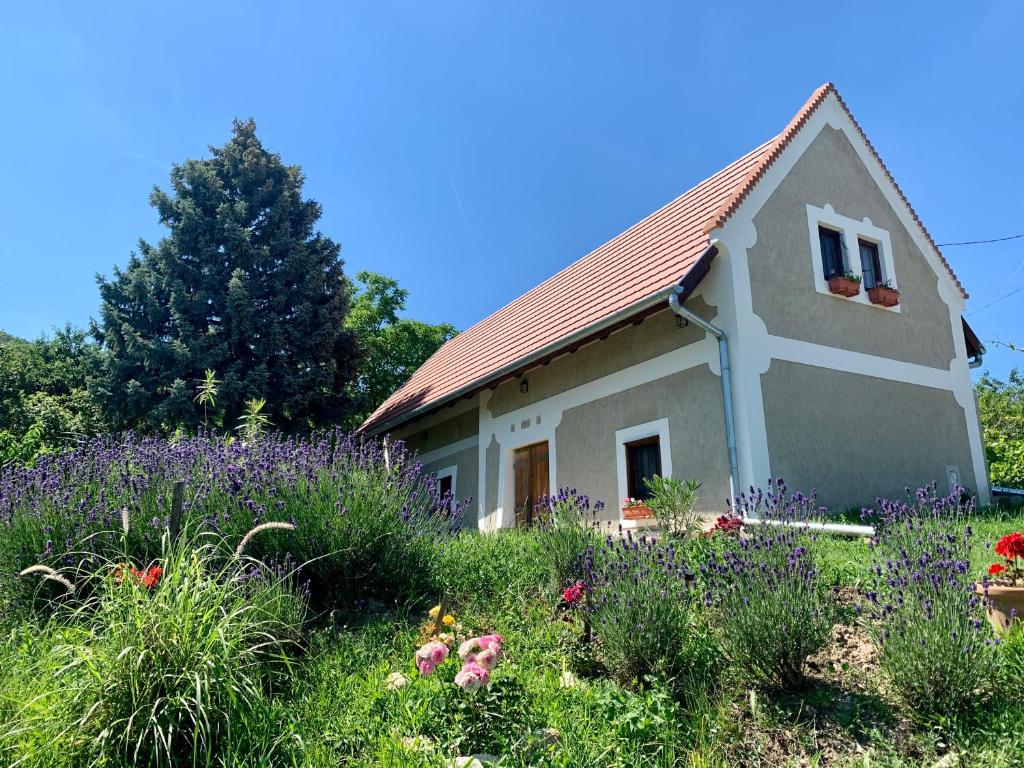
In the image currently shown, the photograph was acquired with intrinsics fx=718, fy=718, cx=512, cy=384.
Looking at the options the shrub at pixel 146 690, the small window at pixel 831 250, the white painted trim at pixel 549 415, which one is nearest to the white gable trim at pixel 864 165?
the small window at pixel 831 250

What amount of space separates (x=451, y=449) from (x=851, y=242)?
7716 mm

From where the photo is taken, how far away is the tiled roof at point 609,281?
9094 mm

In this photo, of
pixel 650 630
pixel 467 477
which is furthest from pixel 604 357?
pixel 650 630

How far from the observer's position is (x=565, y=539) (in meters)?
5.44

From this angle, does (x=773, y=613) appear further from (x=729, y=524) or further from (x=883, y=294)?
(x=883, y=294)

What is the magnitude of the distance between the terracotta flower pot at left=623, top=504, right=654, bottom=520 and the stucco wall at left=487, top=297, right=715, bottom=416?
195 centimetres

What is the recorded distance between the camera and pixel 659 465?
361 inches

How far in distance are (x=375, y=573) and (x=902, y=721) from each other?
3.39 meters

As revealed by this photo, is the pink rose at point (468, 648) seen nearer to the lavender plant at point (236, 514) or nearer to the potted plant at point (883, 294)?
the lavender plant at point (236, 514)

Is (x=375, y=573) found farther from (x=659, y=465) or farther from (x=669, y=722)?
(x=659, y=465)

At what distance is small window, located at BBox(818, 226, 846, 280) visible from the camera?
33.0 ft

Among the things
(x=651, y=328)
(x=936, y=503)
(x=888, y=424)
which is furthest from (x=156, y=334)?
(x=936, y=503)

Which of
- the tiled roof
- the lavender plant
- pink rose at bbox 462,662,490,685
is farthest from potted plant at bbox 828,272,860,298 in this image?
pink rose at bbox 462,662,490,685

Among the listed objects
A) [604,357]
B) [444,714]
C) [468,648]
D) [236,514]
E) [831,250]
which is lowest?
[444,714]
